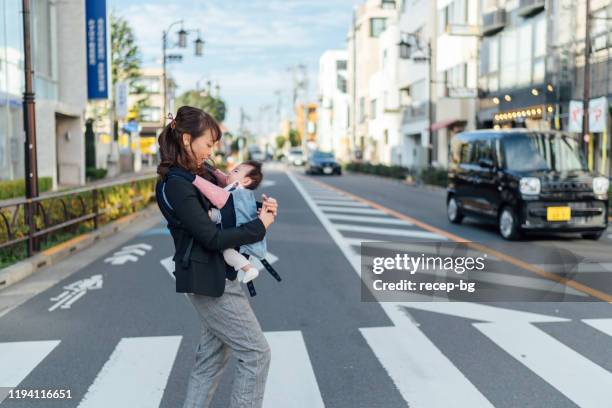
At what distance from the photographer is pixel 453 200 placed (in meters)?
15.6

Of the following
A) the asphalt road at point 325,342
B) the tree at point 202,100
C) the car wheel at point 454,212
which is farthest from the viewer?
the tree at point 202,100

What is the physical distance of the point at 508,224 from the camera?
12.4 meters

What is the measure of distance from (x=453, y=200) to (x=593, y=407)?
11408 mm

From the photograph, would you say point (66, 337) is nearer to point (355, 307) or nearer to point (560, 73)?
point (355, 307)

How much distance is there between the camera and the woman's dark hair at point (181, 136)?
10.8ft

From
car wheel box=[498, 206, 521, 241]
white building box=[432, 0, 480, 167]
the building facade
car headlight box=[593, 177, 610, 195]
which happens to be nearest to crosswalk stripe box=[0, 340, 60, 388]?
car wheel box=[498, 206, 521, 241]

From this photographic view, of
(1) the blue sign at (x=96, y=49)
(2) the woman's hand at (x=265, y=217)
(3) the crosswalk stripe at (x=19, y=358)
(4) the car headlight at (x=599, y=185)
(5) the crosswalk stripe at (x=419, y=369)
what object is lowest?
(3) the crosswalk stripe at (x=19, y=358)

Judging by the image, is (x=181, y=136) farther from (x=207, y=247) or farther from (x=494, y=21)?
(x=494, y=21)

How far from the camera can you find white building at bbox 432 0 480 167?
35031 mm

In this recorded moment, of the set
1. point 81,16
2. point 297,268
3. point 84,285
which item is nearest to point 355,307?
point 297,268

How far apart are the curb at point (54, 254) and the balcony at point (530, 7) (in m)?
19.8

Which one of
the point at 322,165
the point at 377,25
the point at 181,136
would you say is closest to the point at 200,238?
the point at 181,136

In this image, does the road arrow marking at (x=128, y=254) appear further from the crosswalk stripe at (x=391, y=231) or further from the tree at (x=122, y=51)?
the tree at (x=122, y=51)

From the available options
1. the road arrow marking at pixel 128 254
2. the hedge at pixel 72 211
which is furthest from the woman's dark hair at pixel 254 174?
the road arrow marking at pixel 128 254
